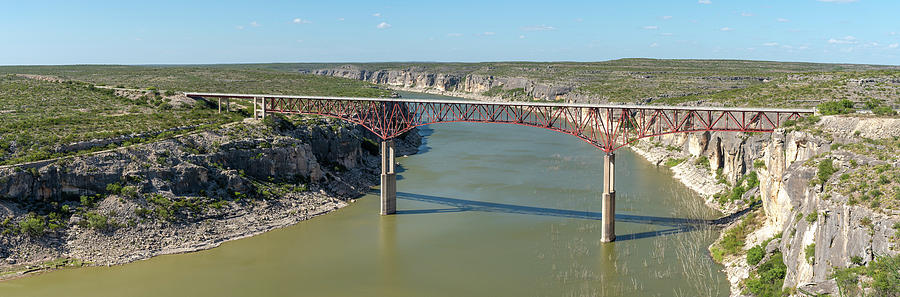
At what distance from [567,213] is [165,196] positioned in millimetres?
25612

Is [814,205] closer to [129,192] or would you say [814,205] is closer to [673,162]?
[129,192]

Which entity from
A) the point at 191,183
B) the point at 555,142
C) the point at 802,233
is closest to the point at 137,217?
the point at 191,183

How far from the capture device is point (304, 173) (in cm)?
4984

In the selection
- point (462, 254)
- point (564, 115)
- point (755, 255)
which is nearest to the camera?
point (755, 255)

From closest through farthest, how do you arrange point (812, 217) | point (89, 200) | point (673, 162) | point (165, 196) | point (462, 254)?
point (812, 217), point (462, 254), point (89, 200), point (165, 196), point (673, 162)

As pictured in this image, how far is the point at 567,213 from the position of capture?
4453 centimetres

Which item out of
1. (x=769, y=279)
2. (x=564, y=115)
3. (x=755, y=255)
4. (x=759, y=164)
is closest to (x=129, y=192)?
(x=564, y=115)

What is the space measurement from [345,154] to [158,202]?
1949 centimetres

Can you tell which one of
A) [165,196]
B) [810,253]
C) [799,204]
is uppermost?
[799,204]

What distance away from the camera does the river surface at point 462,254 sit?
31734 mm

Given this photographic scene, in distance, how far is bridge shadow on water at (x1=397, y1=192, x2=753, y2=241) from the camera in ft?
131

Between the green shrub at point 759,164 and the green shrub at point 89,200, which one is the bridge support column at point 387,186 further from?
the green shrub at point 759,164

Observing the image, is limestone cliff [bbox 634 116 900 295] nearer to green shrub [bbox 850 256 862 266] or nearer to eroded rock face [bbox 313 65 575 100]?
green shrub [bbox 850 256 862 266]

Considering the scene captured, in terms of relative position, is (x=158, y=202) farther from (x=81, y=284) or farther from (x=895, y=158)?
(x=895, y=158)
